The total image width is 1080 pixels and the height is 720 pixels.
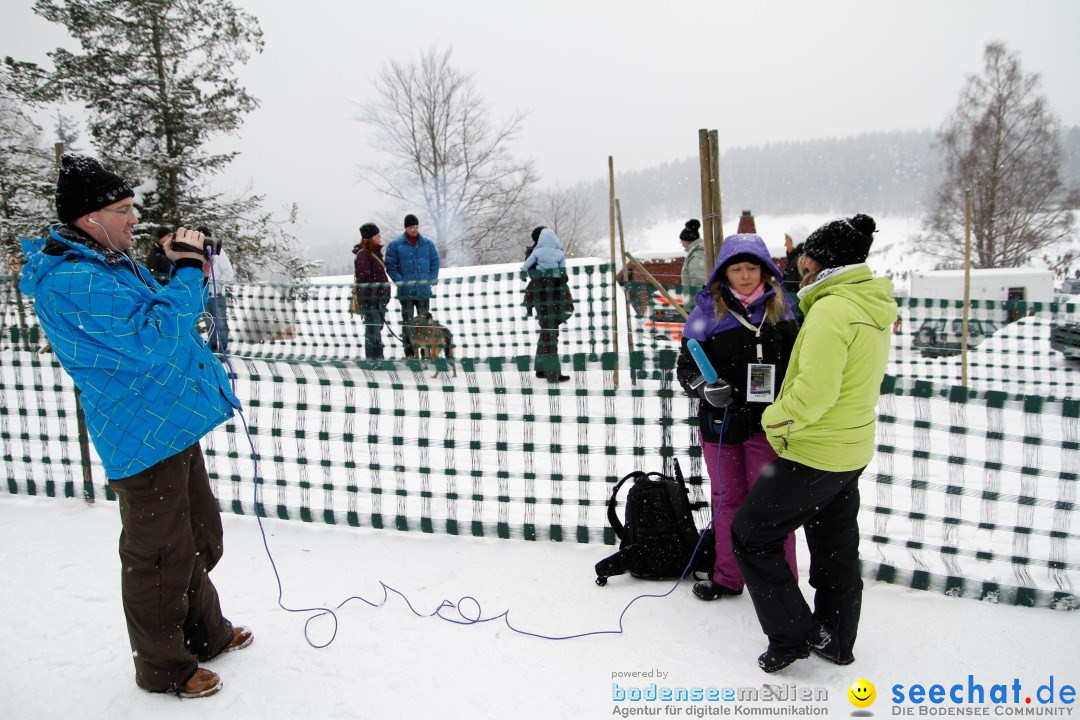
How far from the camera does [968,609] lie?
9.19ft

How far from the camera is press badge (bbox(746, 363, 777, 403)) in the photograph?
2545 mm

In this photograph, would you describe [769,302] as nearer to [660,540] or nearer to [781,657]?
[660,540]

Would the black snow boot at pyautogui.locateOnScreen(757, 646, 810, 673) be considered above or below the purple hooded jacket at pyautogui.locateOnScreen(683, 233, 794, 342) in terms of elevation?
below

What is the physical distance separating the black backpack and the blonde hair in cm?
95

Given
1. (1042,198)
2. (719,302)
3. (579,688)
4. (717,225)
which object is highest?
(1042,198)

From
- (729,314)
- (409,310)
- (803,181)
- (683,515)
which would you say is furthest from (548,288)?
(803,181)

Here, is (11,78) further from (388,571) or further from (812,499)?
(812,499)

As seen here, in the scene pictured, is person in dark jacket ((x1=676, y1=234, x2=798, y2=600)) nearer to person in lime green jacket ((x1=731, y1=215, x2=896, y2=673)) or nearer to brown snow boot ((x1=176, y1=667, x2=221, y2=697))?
person in lime green jacket ((x1=731, y1=215, x2=896, y2=673))

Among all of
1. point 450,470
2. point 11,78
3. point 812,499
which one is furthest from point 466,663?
point 11,78

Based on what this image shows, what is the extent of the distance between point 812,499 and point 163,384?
2429 millimetres

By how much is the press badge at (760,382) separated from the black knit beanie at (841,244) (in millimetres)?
498

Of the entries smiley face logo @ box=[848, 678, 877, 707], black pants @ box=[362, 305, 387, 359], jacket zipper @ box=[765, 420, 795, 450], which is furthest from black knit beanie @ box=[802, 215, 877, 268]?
black pants @ box=[362, 305, 387, 359]

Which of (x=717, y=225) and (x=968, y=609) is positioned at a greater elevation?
(x=717, y=225)

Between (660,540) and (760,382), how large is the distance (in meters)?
0.98
